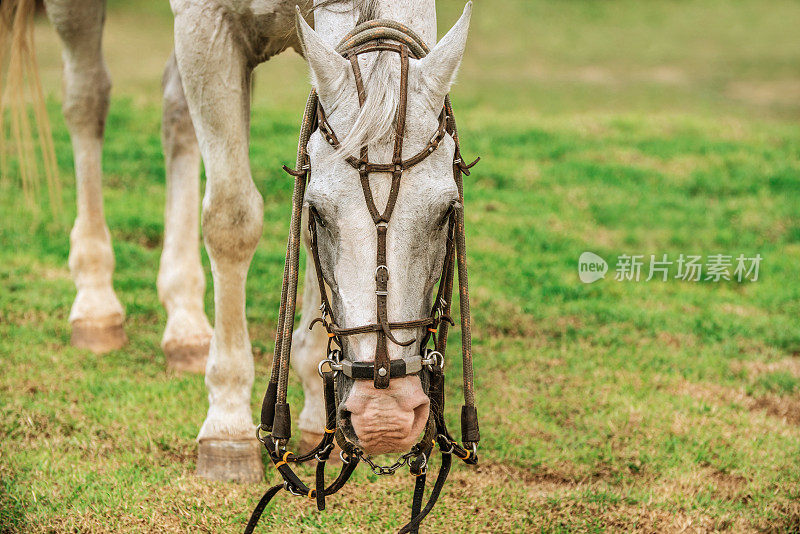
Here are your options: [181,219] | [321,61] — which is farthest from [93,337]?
[321,61]

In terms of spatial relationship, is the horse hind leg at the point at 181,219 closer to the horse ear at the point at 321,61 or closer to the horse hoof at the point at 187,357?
the horse hoof at the point at 187,357

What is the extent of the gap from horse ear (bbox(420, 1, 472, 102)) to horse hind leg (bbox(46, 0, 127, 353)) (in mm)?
3048

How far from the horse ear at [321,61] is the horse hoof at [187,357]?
242cm

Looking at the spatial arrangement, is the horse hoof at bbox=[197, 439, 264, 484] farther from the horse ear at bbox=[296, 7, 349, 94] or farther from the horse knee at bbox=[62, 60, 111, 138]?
the horse knee at bbox=[62, 60, 111, 138]

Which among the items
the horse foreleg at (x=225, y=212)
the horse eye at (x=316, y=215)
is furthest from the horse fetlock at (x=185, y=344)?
the horse eye at (x=316, y=215)

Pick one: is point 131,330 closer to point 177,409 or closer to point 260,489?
point 177,409

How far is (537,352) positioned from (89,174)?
2960mm

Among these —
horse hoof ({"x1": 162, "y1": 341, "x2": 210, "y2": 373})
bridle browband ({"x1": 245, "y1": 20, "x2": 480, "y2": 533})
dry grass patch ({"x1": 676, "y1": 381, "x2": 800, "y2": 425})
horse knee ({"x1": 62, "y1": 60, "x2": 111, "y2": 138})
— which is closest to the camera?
bridle browband ({"x1": 245, "y1": 20, "x2": 480, "y2": 533})

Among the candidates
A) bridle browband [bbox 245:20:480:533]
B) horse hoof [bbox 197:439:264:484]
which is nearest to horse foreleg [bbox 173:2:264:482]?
horse hoof [bbox 197:439:264:484]

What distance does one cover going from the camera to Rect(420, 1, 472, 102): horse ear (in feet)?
8.29

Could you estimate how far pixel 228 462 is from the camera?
3518 mm

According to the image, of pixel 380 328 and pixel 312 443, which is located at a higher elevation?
pixel 380 328

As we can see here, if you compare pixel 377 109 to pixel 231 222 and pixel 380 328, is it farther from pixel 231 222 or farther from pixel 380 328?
pixel 231 222

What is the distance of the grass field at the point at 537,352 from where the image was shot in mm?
3359
